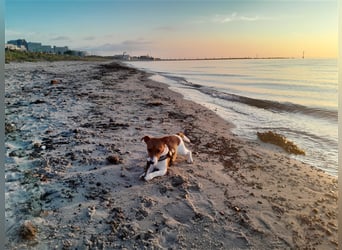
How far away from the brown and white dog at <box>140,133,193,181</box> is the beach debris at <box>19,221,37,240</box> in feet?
2.70

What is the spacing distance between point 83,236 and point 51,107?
→ 10.5 ft

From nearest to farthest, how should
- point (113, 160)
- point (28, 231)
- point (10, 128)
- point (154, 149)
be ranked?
point (28, 231) → point (154, 149) → point (113, 160) → point (10, 128)

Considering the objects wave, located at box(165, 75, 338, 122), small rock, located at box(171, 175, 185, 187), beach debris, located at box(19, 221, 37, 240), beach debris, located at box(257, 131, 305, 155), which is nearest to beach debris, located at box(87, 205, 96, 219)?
beach debris, located at box(19, 221, 37, 240)

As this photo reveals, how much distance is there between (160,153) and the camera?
6.99 ft

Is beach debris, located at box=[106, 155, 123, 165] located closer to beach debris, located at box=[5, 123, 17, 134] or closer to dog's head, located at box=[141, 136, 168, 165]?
dog's head, located at box=[141, 136, 168, 165]

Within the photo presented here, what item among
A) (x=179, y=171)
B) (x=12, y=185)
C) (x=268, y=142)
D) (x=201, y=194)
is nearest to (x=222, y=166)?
(x=179, y=171)

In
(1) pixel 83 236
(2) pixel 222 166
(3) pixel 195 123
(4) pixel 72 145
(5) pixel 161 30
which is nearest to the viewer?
(1) pixel 83 236

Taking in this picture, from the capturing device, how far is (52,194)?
195 cm

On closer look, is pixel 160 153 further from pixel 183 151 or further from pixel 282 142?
pixel 282 142

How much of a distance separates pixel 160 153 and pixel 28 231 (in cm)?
96

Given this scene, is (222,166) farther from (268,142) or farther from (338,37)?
(338,37)

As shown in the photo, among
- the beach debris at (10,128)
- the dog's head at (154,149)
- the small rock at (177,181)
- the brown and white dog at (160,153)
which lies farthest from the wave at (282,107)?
the beach debris at (10,128)

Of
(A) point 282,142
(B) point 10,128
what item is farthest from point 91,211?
(A) point 282,142

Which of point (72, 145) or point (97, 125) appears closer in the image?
point (72, 145)
